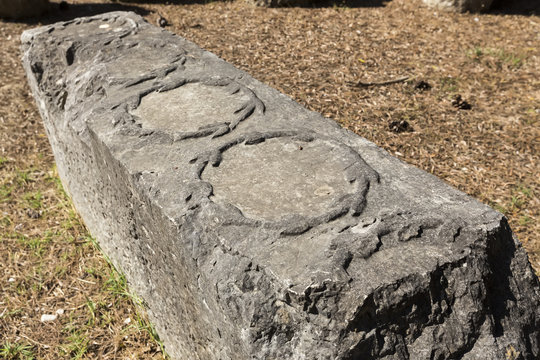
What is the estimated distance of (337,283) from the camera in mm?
1430

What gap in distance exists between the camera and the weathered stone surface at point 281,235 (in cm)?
145

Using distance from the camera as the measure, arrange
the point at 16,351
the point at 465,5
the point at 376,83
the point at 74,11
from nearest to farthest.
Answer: the point at 16,351 → the point at 376,83 → the point at 465,5 → the point at 74,11

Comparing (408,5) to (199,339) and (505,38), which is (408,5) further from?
(199,339)

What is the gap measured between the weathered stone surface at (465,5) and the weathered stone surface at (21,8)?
422 cm

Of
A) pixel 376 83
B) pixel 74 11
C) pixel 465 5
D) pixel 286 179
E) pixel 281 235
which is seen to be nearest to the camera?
pixel 281 235

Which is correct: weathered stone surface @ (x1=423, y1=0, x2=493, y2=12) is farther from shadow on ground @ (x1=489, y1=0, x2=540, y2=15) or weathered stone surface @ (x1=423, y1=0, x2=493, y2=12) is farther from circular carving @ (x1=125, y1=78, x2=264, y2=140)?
circular carving @ (x1=125, y1=78, x2=264, y2=140)

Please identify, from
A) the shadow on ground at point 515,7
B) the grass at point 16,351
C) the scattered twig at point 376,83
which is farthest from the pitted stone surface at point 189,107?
the shadow on ground at point 515,7

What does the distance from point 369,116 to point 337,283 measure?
8.39 ft

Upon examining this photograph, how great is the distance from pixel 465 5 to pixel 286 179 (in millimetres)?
4381

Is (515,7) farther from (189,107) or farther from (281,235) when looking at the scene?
(281,235)

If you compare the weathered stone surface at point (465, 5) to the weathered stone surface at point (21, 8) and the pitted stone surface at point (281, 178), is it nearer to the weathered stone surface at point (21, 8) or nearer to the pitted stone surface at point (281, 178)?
the pitted stone surface at point (281, 178)

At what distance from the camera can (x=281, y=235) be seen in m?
1.64

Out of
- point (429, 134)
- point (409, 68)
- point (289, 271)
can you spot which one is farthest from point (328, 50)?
point (289, 271)

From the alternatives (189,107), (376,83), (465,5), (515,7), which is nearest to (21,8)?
(376,83)
